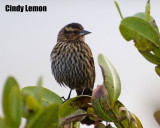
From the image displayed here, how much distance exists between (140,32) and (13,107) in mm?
662

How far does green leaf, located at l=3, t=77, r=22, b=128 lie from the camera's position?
1.94 feet

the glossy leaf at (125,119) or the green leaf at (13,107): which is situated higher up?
the green leaf at (13,107)

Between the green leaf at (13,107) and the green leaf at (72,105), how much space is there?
2.16 ft

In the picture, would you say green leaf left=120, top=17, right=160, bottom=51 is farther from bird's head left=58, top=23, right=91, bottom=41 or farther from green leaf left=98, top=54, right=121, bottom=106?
bird's head left=58, top=23, right=91, bottom=41

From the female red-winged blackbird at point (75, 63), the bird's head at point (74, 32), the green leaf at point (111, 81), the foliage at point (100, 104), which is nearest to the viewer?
the foliage at point (100, 104)

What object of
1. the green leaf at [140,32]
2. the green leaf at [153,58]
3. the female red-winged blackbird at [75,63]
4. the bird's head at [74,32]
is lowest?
the female red-winged blackbird at [75,63]

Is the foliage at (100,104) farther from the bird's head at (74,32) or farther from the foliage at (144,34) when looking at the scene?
the bird's head at (74,32)

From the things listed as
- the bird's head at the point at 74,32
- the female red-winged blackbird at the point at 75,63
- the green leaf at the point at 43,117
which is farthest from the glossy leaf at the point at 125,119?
the bird's head at the point at 74,32

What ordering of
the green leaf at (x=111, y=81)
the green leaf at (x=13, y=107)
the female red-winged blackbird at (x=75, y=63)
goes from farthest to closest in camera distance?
1. the female red-winged blackbird at (x=75, y=63)
2. the green leaf at (x=111, y=81)
3. the green leaf at (x=13, y=107)

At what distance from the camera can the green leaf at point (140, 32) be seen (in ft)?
3.69

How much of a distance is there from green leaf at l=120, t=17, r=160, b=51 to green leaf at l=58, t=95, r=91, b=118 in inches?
10.9

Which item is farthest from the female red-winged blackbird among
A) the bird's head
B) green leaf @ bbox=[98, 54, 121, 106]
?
green leaf @ bbox=[98, 54, 121, 106]

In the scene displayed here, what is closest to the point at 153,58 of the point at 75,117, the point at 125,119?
the point at 125,119

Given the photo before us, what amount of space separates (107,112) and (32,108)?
1.92ft
